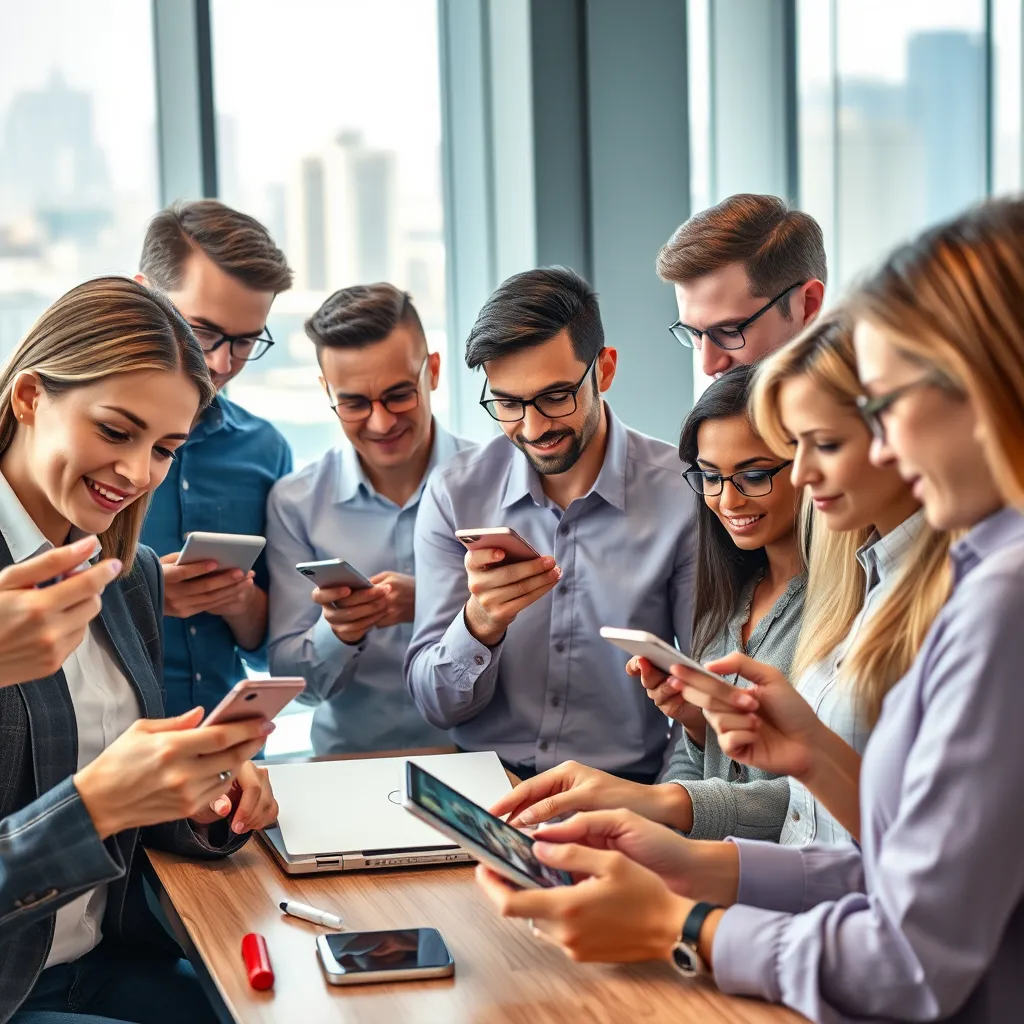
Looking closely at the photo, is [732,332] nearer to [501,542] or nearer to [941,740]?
[501,542]

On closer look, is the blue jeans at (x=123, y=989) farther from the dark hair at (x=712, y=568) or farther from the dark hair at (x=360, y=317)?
the dark hair at (x=360, y=317)

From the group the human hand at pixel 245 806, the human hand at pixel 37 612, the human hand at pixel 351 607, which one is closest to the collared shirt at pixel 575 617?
the human hand at pixel 351 607

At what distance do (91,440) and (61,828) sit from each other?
2.12 ft

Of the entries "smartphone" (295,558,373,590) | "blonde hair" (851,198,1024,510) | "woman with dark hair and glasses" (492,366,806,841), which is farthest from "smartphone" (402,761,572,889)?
"smartphone" (295,558,373,590)

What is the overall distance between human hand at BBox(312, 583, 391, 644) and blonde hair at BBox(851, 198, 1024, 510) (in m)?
1.59

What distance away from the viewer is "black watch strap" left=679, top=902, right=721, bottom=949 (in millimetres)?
1446

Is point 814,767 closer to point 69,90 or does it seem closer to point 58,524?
point 58,524

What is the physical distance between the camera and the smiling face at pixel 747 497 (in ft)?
7.22

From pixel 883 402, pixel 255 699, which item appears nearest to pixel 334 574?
pixel 255 699

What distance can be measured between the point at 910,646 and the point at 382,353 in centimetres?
166

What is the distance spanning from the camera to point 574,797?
186 cm

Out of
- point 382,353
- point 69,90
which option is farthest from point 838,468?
point 69,90

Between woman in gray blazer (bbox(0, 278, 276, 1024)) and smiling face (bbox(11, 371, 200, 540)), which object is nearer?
woman in gray blazer (bbox(0, 278, 276, 1024))

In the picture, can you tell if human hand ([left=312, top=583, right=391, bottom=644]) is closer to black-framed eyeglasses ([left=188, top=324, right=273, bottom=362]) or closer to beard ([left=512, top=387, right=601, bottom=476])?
beard ([left=512, top=387, right=601, bottom=476])
